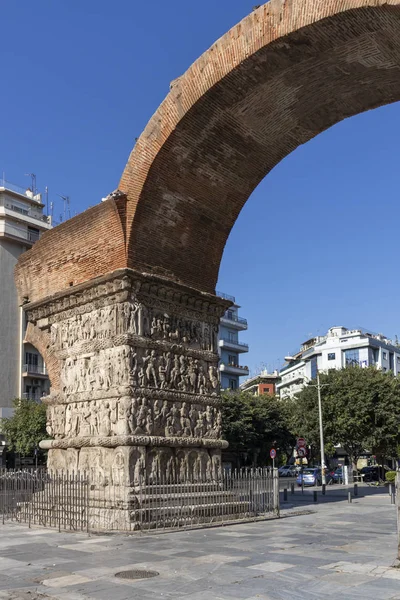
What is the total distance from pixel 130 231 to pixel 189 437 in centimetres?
412

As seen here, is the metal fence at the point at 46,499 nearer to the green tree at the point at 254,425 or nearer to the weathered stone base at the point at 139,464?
the weathered stone base at the point at 139,464

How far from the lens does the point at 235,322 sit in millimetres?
55938

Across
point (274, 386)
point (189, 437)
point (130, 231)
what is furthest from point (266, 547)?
point (274, 386)

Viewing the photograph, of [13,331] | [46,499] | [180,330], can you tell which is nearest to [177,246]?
[180,330]

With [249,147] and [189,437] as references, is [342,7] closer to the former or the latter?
[249,147]

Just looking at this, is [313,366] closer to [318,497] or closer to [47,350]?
[318,497]

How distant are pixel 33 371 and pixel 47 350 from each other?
2455 centimetres

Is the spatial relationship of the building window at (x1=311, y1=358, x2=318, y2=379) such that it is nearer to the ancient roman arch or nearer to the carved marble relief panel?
the ancient roman arch

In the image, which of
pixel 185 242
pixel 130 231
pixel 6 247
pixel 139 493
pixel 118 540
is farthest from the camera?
pixel 6 247

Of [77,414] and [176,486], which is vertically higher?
[77,414]

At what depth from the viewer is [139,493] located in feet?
36.2

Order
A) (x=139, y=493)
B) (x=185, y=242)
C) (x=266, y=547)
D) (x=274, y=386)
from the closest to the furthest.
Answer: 1. (x=266, y=547)
2. (x=139, y=493)
3. (x=185, y=242)
4. (x=274, y=386)

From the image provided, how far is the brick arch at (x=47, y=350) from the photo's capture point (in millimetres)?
13297

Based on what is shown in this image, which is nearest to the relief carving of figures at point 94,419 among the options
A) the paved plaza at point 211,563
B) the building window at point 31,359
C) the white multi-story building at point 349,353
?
the paved plaza at point 211,563
